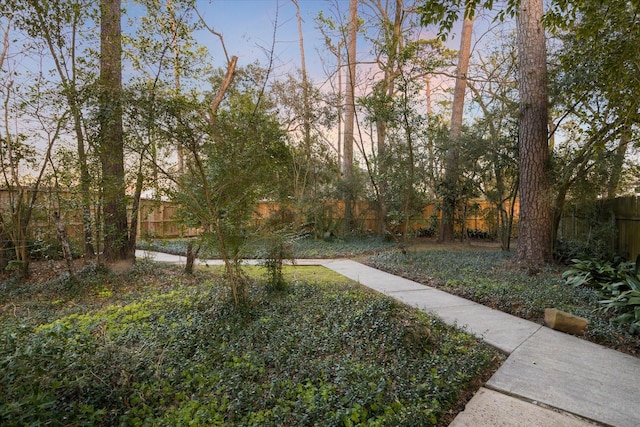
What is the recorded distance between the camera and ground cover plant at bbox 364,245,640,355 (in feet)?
→ 9.88

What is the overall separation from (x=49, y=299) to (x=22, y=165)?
202 centimetres

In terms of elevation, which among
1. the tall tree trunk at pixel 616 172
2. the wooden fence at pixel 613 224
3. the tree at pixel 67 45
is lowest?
the wooden fence at pixel 613 224

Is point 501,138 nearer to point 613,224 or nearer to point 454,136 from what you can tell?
point 454,136

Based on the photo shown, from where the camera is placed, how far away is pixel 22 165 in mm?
4754

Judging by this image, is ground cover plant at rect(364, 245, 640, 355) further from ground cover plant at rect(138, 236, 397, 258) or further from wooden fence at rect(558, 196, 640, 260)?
ground cover plant at rect(138, 236, 397, 258)

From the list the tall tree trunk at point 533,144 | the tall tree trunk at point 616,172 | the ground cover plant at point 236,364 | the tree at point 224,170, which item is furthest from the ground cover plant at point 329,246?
the tall tree trunk at point 616,172

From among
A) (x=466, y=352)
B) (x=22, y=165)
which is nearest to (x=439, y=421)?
(x=466, y=352)

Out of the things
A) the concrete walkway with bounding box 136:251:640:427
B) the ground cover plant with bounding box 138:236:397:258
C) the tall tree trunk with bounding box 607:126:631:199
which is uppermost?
the tall tree trunk with bounding box 607:126:631:199

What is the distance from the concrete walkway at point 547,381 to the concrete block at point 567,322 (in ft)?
0.29

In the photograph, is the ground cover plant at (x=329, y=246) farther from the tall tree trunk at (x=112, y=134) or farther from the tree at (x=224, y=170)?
the tree at (x=224, y=170)

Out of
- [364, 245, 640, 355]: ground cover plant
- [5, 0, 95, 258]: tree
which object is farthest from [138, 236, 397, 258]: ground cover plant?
[5, 0, 95, 258]: tree

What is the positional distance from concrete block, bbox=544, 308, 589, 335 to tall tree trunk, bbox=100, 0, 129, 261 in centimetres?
477

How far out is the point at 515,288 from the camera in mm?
4238

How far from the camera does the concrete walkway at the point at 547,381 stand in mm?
1867
